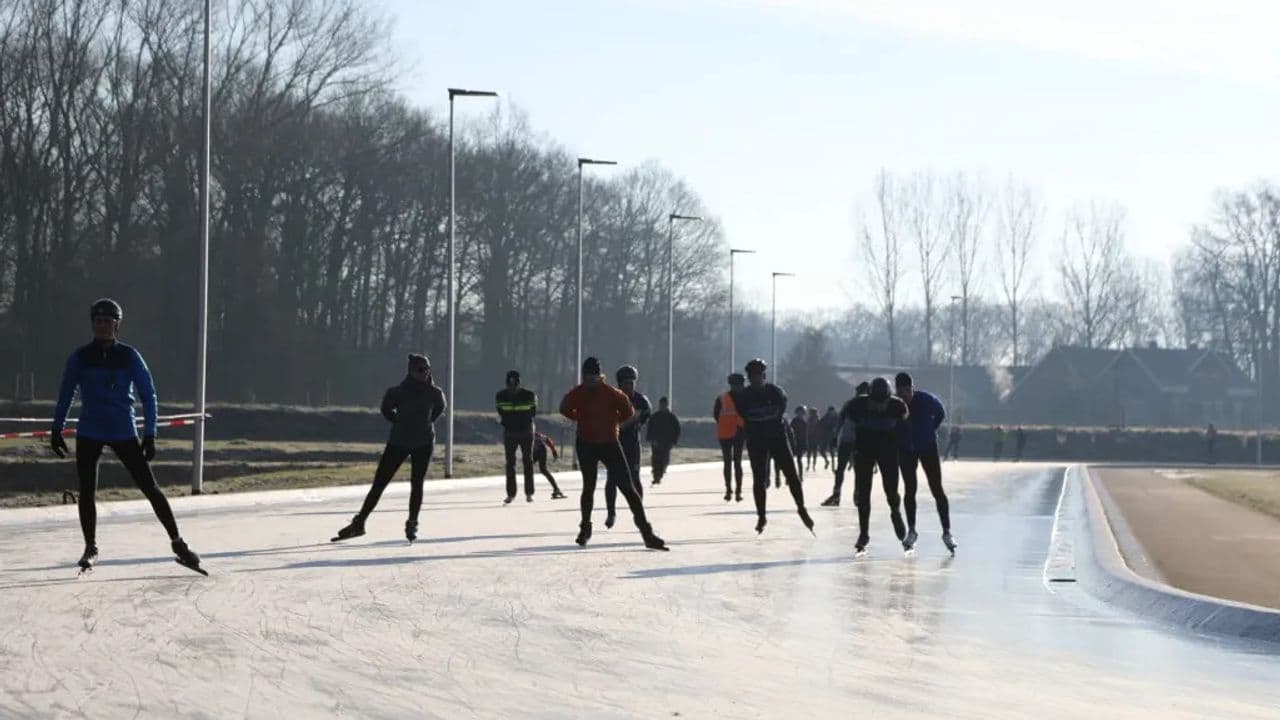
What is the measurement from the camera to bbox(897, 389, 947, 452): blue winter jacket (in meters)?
18.1

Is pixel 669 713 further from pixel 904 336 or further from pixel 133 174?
pixel 904 336

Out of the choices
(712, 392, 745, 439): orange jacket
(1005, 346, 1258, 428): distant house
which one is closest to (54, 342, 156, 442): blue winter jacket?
(712, 392, 745, 439): orange jacket

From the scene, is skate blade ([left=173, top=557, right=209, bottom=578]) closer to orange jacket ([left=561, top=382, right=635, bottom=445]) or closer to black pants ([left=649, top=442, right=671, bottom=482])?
orange jacket ([left=561, top=382, right=635, bottom=445])

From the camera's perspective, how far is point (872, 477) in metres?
18.1

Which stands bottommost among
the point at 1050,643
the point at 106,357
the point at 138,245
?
the point at 1050,643

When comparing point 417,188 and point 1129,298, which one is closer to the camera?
point 417,188

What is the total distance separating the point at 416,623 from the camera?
11.7m

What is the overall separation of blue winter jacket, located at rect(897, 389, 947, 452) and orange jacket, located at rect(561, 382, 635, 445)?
2529mm

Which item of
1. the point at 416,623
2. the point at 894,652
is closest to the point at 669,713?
the point at 894,652

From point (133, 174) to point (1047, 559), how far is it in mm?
51693

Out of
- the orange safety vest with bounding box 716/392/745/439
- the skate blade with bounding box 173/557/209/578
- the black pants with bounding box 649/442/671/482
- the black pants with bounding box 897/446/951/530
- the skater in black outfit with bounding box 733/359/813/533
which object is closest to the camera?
the skate blade with bounding box 173/557/209/578

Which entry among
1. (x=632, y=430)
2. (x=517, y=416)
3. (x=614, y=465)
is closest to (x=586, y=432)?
(x=614, y=465)

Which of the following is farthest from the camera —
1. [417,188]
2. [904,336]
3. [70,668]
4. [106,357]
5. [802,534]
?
[904,336]

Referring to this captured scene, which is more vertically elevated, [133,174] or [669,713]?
[133,174]
